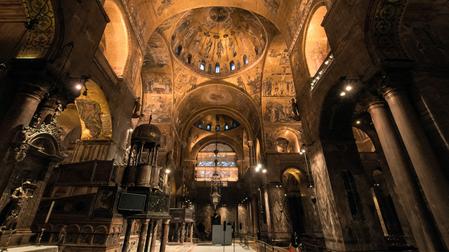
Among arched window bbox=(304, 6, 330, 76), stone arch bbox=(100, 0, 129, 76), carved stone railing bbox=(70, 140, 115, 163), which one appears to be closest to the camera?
carved stone railing bbox=(70, 140, 115, 163)

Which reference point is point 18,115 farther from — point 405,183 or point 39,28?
point 405,183

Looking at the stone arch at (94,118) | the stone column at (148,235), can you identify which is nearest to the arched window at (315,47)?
the stone arch at (94,118)

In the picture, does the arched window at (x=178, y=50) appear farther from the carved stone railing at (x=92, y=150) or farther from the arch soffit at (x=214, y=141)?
the arch soffit at (x=214, y=141)

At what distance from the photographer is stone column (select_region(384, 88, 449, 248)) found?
3.69 m

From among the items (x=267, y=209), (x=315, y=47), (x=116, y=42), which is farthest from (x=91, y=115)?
(x=267, y=209)

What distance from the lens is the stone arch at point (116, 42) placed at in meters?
8.73

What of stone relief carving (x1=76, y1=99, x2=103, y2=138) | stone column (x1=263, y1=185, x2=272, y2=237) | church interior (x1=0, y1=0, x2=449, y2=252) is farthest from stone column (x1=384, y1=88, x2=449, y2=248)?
stone column (x1=263, y1=185, x2=272, y2=237)

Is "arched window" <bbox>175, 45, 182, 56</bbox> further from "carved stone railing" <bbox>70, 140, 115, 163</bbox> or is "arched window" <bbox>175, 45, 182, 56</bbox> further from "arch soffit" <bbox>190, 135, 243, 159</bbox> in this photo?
"arch soffit" <bbox>190, 135, 243, 159</bbox>

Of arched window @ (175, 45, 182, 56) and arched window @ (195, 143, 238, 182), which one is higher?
arched window @ (175, 45, 182, 56)

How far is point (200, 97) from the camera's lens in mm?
20219

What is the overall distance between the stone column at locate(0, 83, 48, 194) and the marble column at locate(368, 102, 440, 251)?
8.20 m

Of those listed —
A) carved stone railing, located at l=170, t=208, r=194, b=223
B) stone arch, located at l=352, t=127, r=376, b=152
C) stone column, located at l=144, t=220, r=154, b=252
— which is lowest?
stone column, located at l=144, t=220, r=154, b=252

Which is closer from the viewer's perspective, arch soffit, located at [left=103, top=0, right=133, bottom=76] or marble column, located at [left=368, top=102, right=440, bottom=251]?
marble column, located at [left=368, top=102, right=440, bottom=251]

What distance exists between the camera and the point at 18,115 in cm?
410
